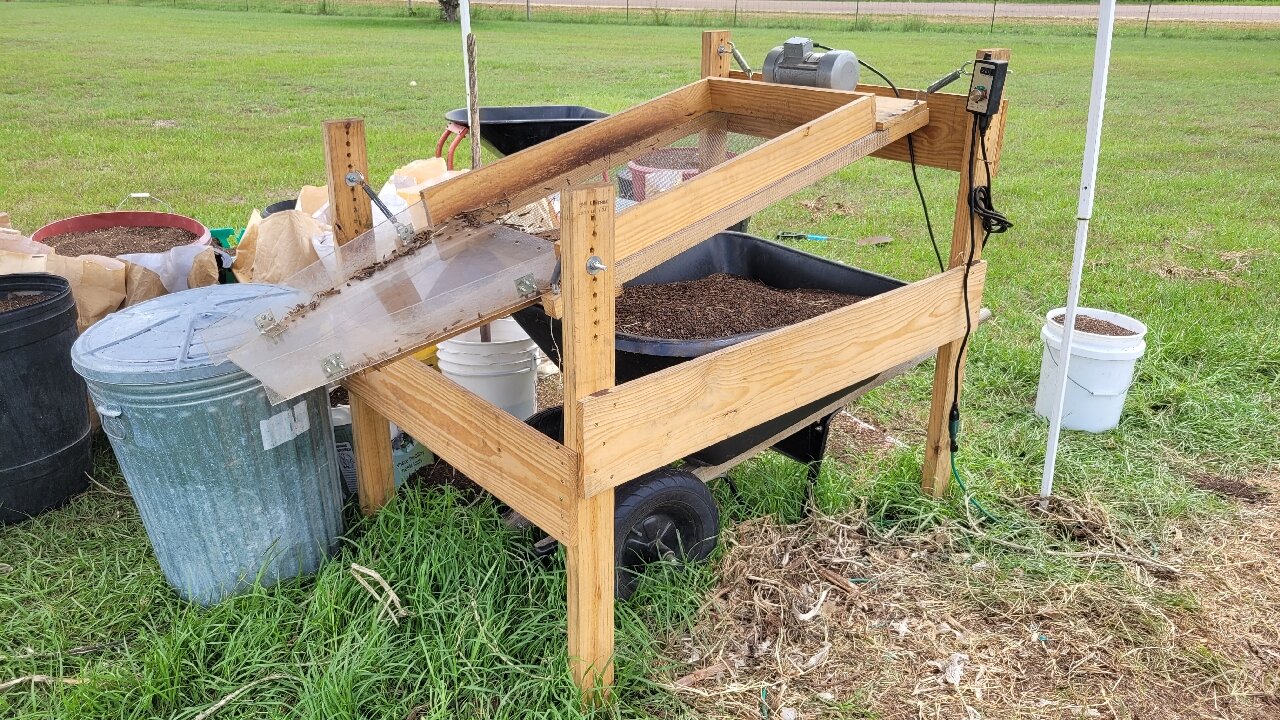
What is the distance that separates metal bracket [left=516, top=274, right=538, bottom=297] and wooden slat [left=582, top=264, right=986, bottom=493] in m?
0.27

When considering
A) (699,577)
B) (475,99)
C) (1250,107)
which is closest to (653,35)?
(1250,107)

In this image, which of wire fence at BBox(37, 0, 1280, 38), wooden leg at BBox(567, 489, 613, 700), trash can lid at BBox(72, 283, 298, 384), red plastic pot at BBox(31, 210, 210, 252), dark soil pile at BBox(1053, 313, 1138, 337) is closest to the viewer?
wooden leg at BBox(567, 489, 613, 700)

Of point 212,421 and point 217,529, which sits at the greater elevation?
point 212,421

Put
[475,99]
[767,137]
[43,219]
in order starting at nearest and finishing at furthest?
[767,137], [475,99], [43,219]

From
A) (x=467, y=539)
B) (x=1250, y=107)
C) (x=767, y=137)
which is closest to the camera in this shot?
(x=467, y=539)

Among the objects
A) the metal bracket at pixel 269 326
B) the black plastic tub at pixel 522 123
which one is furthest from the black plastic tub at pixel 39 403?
the black plastic tub at pixel 522 123

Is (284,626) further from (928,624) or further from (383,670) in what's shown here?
(928,624)

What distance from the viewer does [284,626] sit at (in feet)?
8.39

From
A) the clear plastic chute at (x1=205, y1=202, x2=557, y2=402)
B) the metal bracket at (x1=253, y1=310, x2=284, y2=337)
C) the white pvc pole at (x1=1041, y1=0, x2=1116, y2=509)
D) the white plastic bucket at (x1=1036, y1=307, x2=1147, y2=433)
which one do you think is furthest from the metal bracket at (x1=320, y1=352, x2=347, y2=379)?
the white plastic bucket at (x1=1036, y1=307, x2=1147, y2=433)

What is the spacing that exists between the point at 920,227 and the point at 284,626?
526 centimetres

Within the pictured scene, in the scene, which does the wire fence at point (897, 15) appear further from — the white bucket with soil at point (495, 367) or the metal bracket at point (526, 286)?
the metal bracket at point (526, 286)

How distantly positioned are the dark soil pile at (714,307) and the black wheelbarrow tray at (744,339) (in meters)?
0.07

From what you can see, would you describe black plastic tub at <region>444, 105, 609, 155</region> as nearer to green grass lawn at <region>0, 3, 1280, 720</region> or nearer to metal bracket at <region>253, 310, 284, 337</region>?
green grass lawn at <region>0, 3, 1280, 720</region>

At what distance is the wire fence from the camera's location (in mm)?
22969
